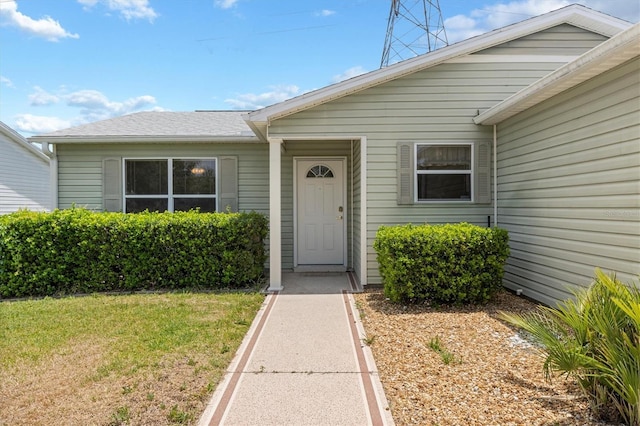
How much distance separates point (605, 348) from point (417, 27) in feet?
31.6

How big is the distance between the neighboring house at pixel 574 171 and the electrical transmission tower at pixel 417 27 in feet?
15.9

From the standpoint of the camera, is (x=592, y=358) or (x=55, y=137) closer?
(x=592, y=358)

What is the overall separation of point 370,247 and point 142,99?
681 inches

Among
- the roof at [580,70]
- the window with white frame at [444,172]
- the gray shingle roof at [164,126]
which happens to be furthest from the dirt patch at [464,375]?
the gray shingle roof at [164,126]

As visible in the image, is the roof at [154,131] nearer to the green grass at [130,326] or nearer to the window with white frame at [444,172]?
the green grass at [130,326]

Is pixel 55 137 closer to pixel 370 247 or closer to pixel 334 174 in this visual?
pixel 334 174

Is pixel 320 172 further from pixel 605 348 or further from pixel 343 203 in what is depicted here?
pixel 605 348

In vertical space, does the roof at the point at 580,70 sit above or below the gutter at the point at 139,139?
above

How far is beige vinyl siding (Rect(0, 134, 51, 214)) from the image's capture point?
11.9 meters

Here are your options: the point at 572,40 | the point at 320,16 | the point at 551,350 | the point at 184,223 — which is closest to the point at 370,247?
the point at 184,223

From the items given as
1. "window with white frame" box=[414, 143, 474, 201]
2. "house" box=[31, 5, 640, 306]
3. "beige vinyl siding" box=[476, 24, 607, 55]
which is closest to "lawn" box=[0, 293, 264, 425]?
"house" box=[31, 5, 640, 306]

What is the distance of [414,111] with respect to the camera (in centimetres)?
647

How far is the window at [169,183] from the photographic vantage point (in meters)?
8.16

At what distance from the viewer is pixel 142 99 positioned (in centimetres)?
1948
